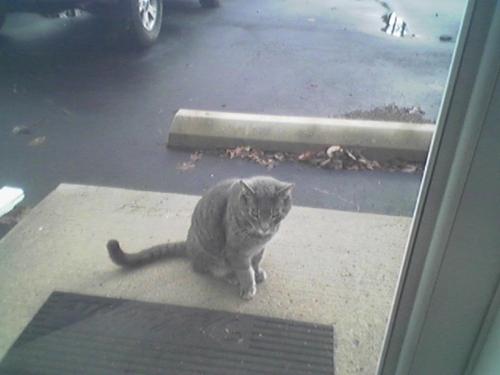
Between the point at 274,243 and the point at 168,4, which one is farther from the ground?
the point at 168,4

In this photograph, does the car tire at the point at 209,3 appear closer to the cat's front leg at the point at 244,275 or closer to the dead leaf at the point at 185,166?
the dead leaf at the point at 185,166

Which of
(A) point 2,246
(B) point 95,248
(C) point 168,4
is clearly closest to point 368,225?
(B) point 95,248

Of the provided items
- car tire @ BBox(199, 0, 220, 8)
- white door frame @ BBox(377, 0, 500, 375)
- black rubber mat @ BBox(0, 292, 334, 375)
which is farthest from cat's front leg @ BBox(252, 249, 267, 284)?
car tire @ BBox(199, 0, 220, 8)

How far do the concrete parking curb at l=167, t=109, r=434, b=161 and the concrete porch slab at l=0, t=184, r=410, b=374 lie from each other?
1.86ft

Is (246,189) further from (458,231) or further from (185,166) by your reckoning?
(185,166)

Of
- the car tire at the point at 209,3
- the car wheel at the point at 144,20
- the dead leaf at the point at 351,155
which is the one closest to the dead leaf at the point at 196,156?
the dead leaf at the point at 351,155

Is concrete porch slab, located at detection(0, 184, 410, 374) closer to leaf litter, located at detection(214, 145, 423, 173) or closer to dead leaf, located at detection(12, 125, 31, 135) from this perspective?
leaf litter, located at detection(214, 145, 423, 173)

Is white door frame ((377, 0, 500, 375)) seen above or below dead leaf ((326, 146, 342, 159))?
above

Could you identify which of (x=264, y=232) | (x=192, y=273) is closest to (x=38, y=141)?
(x=192, y=273)

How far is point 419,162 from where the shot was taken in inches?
90.6

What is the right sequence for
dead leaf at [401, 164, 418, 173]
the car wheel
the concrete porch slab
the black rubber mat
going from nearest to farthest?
1. the black rubber mat
2. the concrete porch slab
3. dead leaf at [401, 164, 418, 173]
4. the car wheel

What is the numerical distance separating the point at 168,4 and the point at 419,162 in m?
4.37

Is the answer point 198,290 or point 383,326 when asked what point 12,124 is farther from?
point 383,326

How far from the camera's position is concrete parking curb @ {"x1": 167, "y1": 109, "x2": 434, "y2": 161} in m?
2.31
